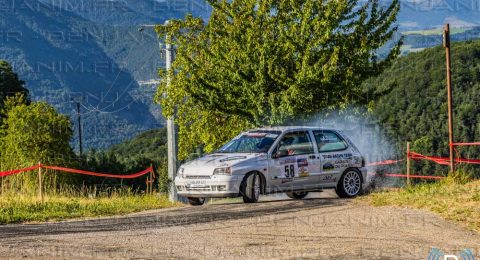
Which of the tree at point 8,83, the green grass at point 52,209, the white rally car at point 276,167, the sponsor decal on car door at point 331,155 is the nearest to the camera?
the green grass at point 52,209

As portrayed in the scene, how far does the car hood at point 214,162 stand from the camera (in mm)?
17094

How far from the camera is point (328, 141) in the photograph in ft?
61.7

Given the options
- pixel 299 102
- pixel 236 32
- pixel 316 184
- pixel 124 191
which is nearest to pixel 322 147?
pixel 316 184

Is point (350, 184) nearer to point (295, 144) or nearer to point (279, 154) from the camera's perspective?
point (295, 144)

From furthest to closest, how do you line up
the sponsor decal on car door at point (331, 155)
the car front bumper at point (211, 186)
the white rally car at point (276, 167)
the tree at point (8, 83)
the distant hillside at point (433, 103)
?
the tree at point (8, 83) < the distant hillside at point (433, 103) < the sponsor decal on car door at point (331, 155) < the white rally car at point (276, 167) < the car front bumper at point (211, 186)

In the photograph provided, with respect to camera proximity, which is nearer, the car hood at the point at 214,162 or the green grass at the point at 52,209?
the green grass at the point at 52,209

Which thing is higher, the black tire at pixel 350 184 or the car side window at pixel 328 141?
the car side window at pixel 328 141

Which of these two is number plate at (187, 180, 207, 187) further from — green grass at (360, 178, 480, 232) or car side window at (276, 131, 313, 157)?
green grass at (360, 178, 480, 232)

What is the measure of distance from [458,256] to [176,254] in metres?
3.31

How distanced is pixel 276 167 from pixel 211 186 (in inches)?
61.8

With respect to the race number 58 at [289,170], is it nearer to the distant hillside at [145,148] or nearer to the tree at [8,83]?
the tree at [8,83]

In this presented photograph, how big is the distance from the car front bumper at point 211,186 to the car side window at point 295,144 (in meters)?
1.47

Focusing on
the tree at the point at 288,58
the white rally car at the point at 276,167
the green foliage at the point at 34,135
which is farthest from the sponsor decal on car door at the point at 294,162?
the green foliage at the point at 34,135

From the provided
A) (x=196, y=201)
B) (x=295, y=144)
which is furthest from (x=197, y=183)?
(x=295, y=144)
